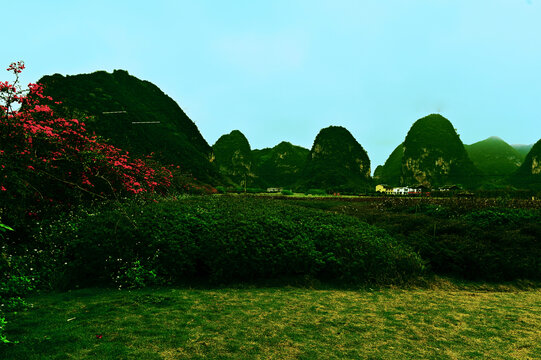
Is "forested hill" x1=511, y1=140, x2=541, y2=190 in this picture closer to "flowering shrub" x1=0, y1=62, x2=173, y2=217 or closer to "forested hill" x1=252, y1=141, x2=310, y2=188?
"forested hill" x1=252, y1=141, x2=310, y2=188

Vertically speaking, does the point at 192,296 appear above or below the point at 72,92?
below

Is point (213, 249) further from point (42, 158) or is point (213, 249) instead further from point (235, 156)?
point (235, 156)

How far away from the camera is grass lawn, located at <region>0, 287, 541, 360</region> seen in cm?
317

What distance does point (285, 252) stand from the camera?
585 cm

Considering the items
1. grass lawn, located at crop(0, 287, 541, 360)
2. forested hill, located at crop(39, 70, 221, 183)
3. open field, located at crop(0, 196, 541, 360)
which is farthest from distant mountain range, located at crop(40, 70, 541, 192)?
grass lawn, located at crop(0, 287, 541, 360)

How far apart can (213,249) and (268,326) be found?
84.1 inches

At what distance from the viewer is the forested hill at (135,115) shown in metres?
44.2

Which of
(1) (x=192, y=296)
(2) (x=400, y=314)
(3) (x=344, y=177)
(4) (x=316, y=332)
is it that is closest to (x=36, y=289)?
(1) (x=192, y=296)

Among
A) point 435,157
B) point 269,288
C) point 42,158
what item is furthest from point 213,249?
→ point 435,157

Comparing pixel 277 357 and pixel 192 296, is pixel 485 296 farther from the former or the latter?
pixel 192 296

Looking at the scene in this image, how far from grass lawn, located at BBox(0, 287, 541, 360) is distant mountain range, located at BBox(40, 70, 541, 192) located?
3178 cm

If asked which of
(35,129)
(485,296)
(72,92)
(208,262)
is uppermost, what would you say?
(72,92)

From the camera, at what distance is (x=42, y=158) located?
6625 mm

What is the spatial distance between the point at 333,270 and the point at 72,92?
58897 mm
